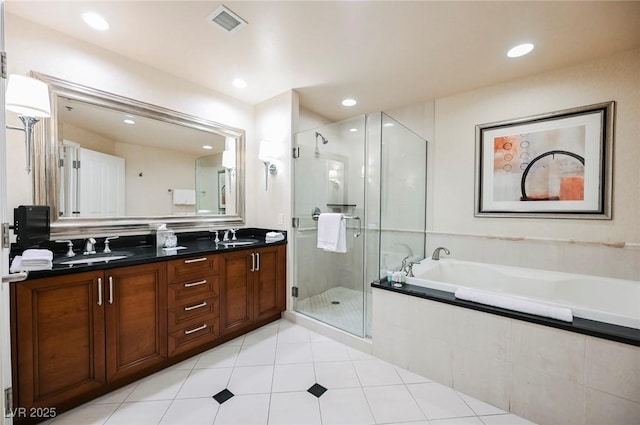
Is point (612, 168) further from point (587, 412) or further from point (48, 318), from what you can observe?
point (48, 318)

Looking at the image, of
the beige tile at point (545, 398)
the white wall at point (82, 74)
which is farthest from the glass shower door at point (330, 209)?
the beige tile at point (545, 398)

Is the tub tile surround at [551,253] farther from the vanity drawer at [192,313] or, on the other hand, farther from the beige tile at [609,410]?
the vanity drawer at [192,313]

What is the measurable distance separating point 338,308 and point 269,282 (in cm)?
82

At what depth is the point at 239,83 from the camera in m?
2.55

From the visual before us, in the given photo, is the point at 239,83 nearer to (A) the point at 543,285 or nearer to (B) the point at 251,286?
(B) the point at 251,286

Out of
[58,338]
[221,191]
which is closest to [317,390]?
[58,338]

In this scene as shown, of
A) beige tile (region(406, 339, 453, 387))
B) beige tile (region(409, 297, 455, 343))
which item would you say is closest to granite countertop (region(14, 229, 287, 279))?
A: beige tile (region(409, 297, 455, 343))

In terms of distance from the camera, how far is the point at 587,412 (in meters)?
1.31

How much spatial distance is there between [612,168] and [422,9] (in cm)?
201

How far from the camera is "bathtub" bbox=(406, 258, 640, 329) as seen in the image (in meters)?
1.88

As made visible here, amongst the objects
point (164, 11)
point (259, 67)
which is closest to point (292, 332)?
point (259, 67)

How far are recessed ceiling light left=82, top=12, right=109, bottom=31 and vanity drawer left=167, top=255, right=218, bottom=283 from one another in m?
1.71

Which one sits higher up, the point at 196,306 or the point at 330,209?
the point at 330,209

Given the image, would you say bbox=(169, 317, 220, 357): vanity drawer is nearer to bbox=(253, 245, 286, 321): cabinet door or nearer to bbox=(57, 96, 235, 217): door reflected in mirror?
bbox=(253, 245, 286, 321): cabinet door
